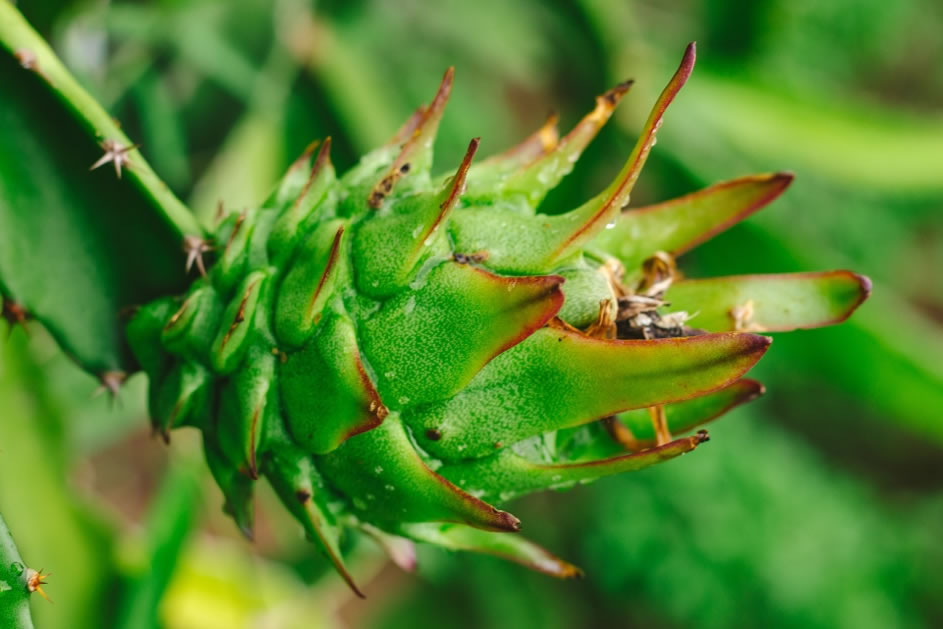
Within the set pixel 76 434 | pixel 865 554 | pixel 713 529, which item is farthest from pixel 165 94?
pixel 865 554

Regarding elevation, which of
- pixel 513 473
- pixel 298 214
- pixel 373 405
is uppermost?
pixel 298 214

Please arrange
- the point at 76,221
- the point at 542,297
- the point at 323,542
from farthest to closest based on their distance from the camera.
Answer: the point at 76,221, the point at 323,542, the point at 542,297

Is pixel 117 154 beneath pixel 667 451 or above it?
above

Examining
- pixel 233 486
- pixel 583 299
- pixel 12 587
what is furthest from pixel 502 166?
pixel 12 587

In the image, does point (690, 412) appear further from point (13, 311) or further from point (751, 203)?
point (13, 311)

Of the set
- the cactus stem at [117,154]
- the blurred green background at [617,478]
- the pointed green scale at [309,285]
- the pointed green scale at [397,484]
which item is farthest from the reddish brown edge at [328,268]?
the blurred green background at [617,478]

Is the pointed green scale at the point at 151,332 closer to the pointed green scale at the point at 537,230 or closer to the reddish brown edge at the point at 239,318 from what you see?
the reddish brown edge at the point at 239,318
